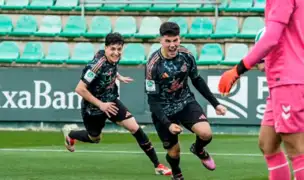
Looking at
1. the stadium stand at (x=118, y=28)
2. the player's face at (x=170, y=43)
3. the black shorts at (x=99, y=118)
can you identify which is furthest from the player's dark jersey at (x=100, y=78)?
the stadium stand at (x=118, y=28)

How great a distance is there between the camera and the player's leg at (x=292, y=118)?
6.21 metres

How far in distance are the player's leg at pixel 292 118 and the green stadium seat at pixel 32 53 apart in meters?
14.1

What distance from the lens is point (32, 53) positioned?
66.5ft

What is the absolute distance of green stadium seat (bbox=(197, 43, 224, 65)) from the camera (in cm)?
1945

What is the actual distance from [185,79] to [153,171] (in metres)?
1.72

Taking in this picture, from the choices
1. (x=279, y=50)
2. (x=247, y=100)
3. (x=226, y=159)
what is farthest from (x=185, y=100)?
(x=247, y=100)

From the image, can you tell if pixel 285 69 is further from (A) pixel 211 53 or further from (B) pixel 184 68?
(A) pixel 211 53

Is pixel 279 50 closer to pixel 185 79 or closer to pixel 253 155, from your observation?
pixel 185 79

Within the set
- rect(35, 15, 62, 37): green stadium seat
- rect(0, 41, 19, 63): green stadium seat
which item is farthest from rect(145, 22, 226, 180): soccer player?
rect(35, 15, 62, 37): green stadium seat

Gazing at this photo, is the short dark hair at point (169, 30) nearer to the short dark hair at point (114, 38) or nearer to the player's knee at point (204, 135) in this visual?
the player's knee at point (204, 135)

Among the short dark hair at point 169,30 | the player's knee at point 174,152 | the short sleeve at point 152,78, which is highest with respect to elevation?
the short dark hair at point 169,30

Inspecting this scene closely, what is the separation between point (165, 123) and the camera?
9188 millimetres

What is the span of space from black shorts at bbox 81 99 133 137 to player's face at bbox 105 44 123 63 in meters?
0.73

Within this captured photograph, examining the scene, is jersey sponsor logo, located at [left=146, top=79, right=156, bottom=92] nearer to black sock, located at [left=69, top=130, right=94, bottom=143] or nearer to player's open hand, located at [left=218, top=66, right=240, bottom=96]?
black sock, located at [left=69, top=130, right=94, bottom=143]
